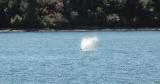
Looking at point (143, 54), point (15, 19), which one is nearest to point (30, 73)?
point (143, 54)

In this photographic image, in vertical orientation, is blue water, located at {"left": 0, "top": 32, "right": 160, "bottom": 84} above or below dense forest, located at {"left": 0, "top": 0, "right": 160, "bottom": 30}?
above

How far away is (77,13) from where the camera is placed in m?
170

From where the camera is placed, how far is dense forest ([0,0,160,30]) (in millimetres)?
166125

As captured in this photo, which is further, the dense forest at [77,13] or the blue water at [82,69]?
the dense forest at [77,13]

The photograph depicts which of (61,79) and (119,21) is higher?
(61,79)

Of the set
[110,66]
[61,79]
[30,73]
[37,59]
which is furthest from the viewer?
[37,59]

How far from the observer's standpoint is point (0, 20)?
17075cm

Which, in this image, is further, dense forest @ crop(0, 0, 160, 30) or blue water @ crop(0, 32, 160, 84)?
dense forest @ crop(0, 0, 160, 30)

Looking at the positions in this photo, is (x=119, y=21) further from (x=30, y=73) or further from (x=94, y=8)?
(x=30, y=73)

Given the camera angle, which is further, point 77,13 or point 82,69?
point 77,13

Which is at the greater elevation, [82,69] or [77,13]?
[82,69]

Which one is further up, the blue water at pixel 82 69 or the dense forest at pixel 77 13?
the blue water at pixel 82 69

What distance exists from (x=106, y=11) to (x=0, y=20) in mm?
26009

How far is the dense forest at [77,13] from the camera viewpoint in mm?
166125
